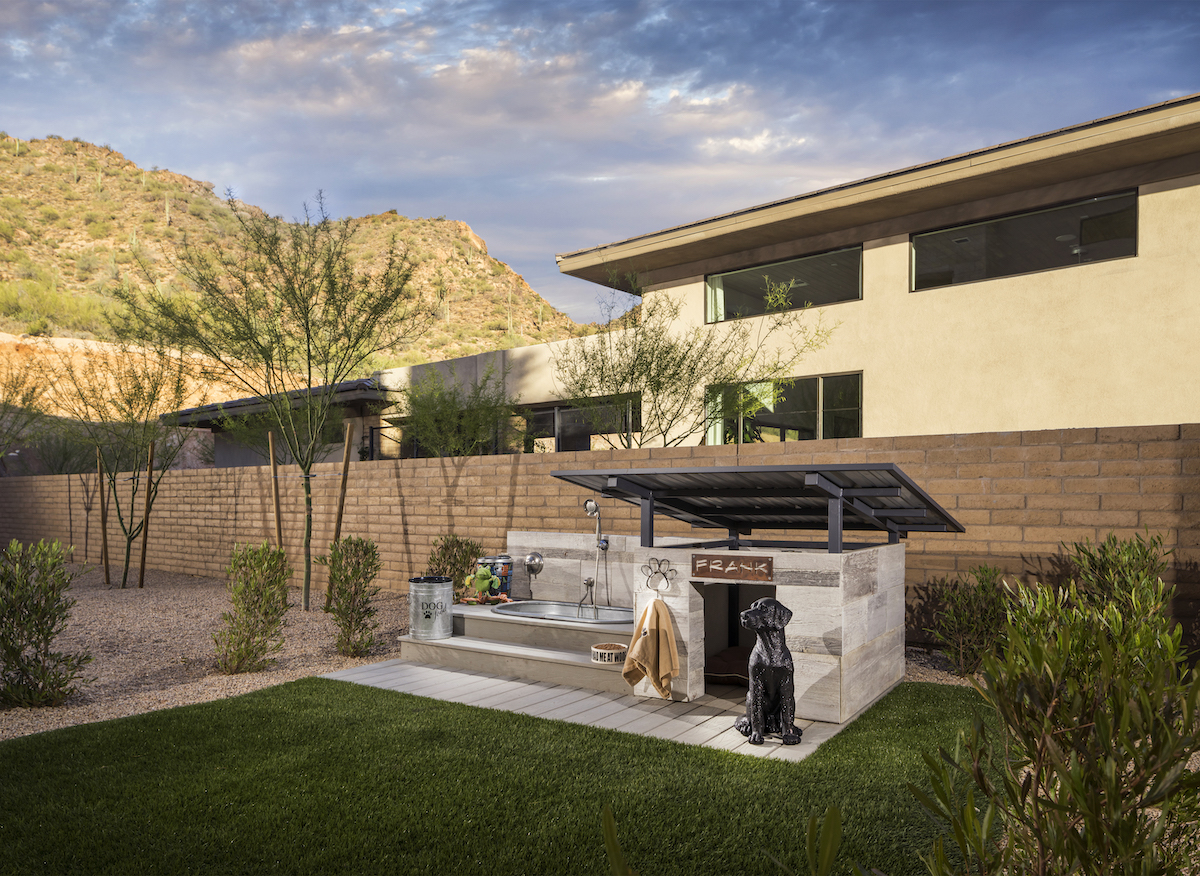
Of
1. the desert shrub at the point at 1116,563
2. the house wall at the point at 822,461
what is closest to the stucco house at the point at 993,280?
the house wall at the point at 822,461

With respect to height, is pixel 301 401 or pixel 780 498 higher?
pixel 301 401

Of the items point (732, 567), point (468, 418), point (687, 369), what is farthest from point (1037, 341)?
point (468, 418)

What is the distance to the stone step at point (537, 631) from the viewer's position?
269 inches

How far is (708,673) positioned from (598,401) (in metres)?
8.22

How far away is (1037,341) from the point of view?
11.0m

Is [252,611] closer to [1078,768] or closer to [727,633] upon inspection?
[727,633]

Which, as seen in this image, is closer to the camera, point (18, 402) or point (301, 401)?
point (301, 401)

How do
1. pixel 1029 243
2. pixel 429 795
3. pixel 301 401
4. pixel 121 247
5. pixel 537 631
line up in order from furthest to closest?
pixel 121 247 → pixel 301 401 → pixel 1029 243 → pixel 537 631 → pixel 429 795

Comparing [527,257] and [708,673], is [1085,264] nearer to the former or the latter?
[708,673]

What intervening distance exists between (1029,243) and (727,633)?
808 centimetres

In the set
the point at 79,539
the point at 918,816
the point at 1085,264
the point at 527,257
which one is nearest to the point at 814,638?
the point at 918,816

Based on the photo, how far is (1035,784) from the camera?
1.64m

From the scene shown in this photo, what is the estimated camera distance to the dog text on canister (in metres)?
5.44

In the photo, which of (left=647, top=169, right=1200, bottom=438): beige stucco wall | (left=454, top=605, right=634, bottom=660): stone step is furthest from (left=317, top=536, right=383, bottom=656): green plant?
(left=647, top=169, right=1200, bottom=438): beige stucco wall
